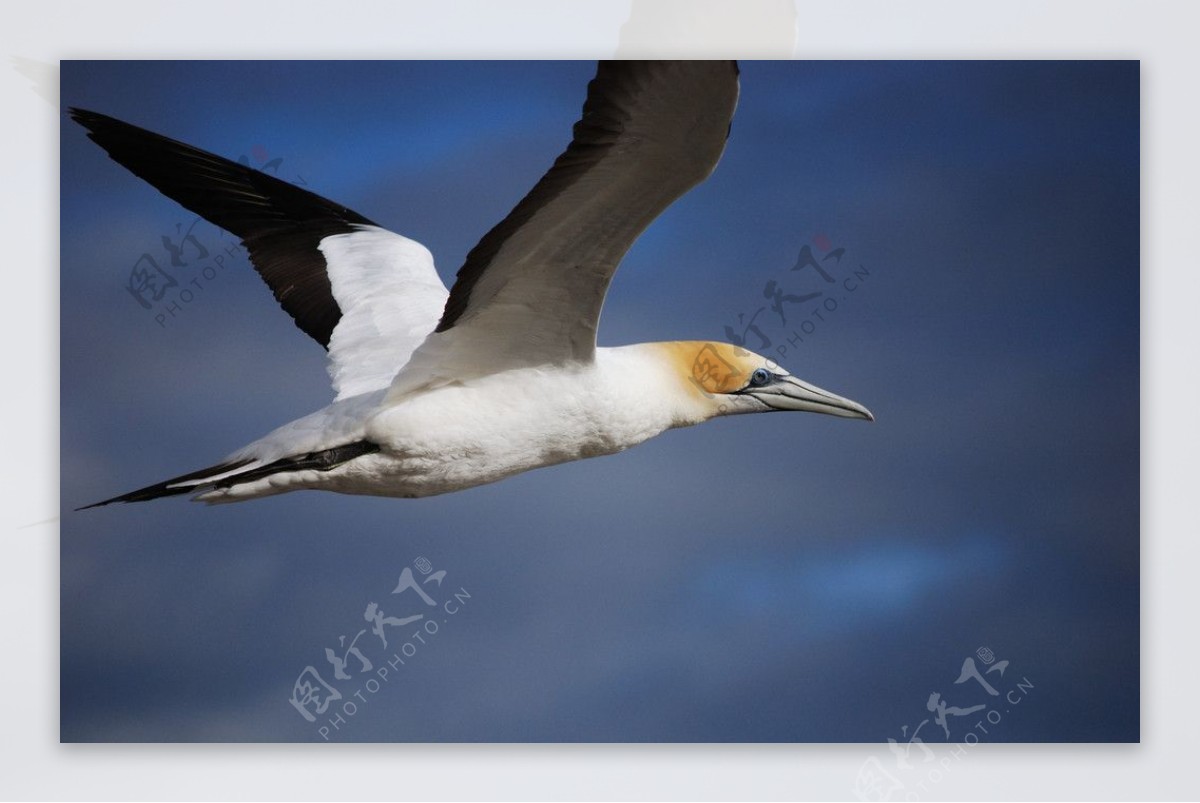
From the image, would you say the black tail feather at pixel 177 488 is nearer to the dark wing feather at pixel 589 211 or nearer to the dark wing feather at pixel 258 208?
the dark wing feather at pixel 589 211

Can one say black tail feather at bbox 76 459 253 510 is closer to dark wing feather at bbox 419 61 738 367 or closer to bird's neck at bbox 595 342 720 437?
dark wing feather at bbox 419 61 738 367

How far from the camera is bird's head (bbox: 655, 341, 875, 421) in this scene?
5688 millimetres

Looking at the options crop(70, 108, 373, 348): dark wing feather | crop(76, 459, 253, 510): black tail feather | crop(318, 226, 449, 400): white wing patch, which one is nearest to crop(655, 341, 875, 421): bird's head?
crop(318, 226, 449, 400): white wing patch

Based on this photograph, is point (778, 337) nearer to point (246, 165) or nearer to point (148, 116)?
point (246, 165)

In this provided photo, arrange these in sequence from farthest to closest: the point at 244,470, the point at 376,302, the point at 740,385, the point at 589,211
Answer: the point at 376,302 < the point at 740,385 < the point at 244,470 < the point at 589,211

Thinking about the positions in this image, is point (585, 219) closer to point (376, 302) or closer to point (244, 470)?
point (244, 470)

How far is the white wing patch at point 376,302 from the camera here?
5.86 meters

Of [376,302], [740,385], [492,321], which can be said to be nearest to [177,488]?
[492,321]

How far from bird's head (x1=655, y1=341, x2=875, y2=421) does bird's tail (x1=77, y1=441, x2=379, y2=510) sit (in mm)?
1231

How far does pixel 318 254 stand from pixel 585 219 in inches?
80.6

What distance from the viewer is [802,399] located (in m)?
5.87

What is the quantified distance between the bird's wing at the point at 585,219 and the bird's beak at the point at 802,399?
925 mm

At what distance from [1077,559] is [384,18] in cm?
340

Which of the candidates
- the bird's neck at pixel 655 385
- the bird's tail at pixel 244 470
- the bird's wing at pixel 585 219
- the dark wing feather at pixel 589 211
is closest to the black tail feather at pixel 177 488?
the bird's tail at pixel 244 470
